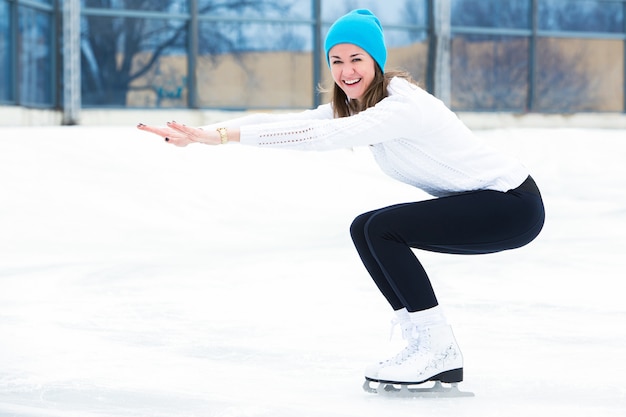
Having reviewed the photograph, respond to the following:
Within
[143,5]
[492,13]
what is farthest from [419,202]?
[492,13]

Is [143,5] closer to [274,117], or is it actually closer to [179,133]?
[274,117]

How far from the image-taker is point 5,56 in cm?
1418

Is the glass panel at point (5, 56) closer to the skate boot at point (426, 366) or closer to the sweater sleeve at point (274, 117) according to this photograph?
the sweater sleeve at point (274, 117)

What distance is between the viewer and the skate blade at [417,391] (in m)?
3.66

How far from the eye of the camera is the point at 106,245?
857 centimetres

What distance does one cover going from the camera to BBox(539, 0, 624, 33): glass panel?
19281 millimetres

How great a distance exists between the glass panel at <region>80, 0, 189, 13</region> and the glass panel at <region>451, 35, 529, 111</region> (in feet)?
16.5

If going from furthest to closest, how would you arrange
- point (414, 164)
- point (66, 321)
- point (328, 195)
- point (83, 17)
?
point (83, 17) → point (328, 195) → point (66, 321) → point (414, 164)

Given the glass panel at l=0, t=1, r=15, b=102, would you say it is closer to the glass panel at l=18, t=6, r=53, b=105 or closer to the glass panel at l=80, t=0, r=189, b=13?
the glass panel at l=18, t=6, r=53, b=105

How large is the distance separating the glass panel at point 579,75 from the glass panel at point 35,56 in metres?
8.89

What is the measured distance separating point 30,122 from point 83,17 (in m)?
1.97

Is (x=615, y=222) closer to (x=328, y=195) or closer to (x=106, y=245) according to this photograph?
(x=328, y=195)

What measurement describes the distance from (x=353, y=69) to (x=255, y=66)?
13222 mm

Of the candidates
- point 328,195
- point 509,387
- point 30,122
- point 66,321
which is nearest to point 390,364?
point 509,387
